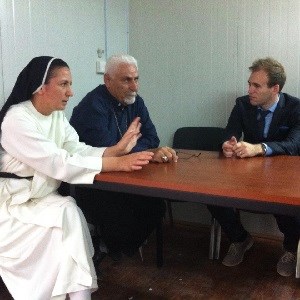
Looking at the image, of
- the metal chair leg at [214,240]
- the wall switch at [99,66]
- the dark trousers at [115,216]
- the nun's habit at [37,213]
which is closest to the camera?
the nun's habit at [37,213]

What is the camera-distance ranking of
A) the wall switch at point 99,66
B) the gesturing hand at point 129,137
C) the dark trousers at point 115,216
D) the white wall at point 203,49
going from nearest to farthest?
1. the gesturing hand at point 129,137
2. the dark trousers at point 115,216
3. the white wall at point 203,49
4. the wall switch at point 99,66

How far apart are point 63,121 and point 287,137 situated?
1392 mm

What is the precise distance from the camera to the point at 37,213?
5.98 ft

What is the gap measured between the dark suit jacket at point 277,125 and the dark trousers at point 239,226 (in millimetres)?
485

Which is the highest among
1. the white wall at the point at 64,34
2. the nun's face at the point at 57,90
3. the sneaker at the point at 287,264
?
the white wall at the point at 64,34

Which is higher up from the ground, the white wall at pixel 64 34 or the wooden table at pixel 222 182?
the white wall at pixel 64 34

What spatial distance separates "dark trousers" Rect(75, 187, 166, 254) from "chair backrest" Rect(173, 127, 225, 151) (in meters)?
1.02

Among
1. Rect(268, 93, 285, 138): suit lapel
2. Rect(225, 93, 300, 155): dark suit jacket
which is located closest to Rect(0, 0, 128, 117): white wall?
Rect(225, 93, 300, 155): dark suit jacket

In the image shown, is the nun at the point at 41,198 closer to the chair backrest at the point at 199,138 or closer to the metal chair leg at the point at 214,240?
the metal chair leg at the point at 214,240

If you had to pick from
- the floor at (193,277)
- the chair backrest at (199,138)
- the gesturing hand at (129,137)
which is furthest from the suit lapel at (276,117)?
the gesturing hand at (129,137)

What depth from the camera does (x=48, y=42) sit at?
2865 mm

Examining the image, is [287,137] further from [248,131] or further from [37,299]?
[37,299]

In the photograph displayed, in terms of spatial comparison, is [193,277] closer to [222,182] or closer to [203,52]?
[222,182]

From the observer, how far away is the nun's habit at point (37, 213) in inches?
68.1
